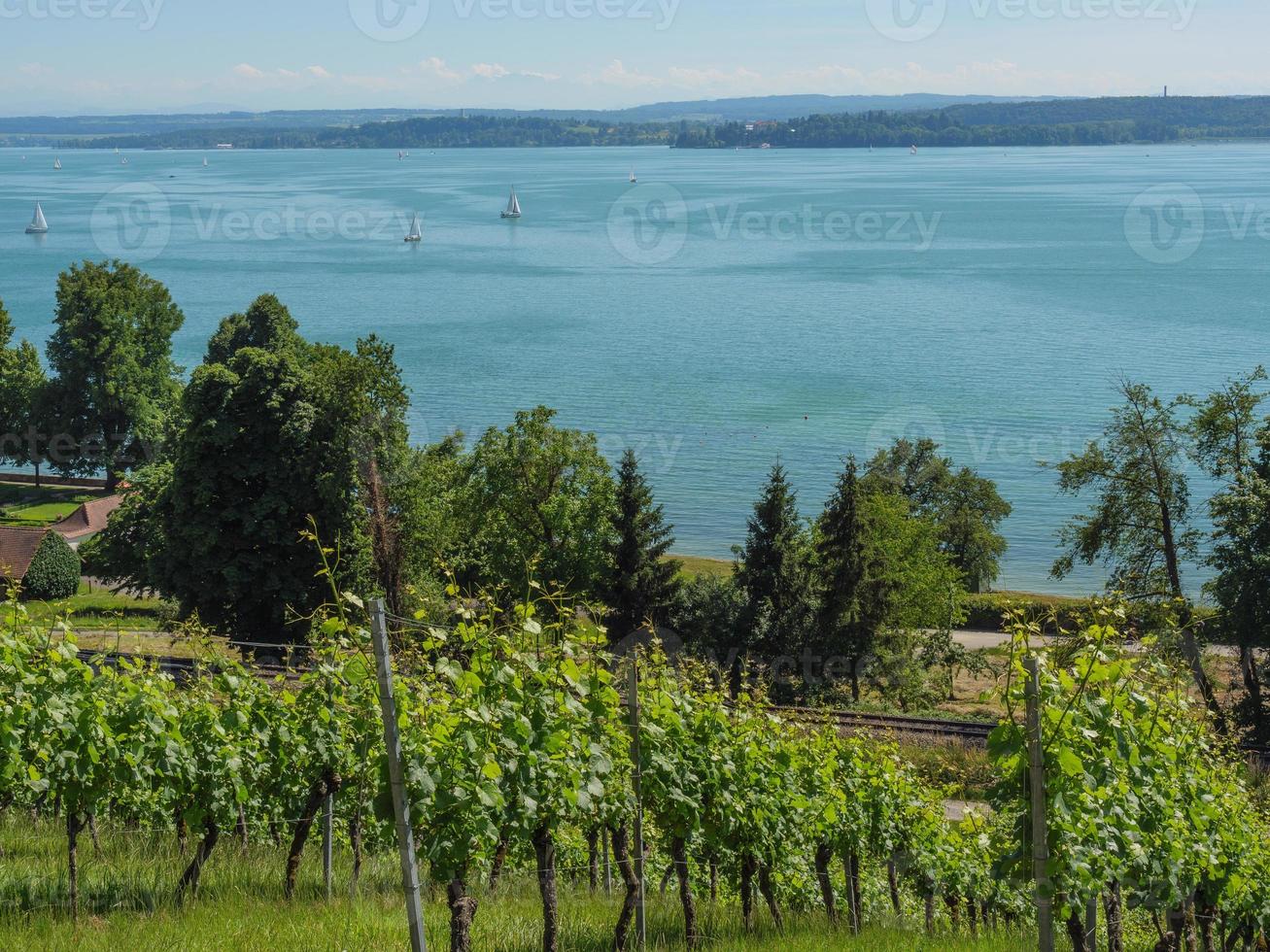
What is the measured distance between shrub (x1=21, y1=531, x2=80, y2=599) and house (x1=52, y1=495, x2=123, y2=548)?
496 cm

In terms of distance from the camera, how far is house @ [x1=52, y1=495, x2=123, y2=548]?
45.1 metres

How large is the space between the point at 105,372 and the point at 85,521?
305 inches

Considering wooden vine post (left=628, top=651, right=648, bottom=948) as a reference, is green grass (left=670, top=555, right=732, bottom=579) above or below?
below

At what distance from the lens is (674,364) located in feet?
254

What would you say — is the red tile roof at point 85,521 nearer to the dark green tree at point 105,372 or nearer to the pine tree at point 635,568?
the dark green tree at point 105,372

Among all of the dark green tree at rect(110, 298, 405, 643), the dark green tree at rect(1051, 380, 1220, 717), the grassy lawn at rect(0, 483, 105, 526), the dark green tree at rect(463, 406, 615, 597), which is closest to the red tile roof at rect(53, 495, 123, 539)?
the grassy lawn at rect(0, 483, 105, 526)

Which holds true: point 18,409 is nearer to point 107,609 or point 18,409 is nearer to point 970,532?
point 107,609

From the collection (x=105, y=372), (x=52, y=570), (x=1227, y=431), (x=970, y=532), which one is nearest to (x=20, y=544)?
(x=52, y=570)

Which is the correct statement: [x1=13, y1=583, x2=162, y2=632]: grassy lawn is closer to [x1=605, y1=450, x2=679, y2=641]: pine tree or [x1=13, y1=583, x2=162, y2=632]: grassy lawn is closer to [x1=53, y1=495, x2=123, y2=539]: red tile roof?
[x1=53, y1=495, x2=123, y2=539]: red tile roof

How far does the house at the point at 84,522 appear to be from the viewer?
45094 mm

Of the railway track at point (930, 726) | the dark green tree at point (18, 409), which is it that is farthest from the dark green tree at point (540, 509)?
the dark green tree at point (18, 409)

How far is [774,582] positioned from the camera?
3066 centimetres

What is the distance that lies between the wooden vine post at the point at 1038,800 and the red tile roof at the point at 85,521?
42.9 m

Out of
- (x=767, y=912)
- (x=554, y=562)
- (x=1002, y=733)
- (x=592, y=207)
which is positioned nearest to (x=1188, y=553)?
(x=554, y=562)
